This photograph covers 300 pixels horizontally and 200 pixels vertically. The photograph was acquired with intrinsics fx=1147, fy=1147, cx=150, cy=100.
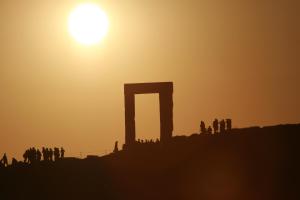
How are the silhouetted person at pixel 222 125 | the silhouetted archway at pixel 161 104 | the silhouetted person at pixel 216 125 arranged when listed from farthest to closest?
the silhouetted archway at pixel 161 104
the silhouetted person at pixel 216 125
the silhouetted person at pixel 222 125

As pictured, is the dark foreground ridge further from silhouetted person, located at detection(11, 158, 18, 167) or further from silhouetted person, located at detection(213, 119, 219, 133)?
silhouetted person, located at detection(213, 119, 219, 133)

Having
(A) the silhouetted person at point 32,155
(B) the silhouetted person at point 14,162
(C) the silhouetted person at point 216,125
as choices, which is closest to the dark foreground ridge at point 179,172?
(B) the silhouetted person at point 14,162

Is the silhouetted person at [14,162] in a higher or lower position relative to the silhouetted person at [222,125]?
lower

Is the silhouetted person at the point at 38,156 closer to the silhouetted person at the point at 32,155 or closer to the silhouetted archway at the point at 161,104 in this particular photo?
the silhouetted person at the point at 32,155

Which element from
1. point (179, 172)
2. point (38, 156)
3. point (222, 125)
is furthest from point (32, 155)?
point (222, 125)

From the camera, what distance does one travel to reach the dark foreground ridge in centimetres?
6228

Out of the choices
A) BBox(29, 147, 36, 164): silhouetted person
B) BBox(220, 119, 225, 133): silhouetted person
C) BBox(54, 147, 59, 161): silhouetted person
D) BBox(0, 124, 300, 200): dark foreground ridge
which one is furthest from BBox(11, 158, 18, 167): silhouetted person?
BBox(220, 119, 225, 133): silhouetted person

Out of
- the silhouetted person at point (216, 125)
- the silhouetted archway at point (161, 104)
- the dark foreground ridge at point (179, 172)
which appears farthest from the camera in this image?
the silhouetted archway at point (161, 104)

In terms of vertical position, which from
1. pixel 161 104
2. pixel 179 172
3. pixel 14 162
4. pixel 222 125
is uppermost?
pixel 161 104

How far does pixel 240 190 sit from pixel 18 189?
39.7 ft

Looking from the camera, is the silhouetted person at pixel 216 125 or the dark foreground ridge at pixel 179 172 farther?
the silhouetted person at pixel 216 125

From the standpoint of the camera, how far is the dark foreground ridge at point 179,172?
2452 inches

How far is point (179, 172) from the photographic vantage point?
64.1m

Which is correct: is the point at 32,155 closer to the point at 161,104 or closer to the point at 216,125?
the point at 161,104
